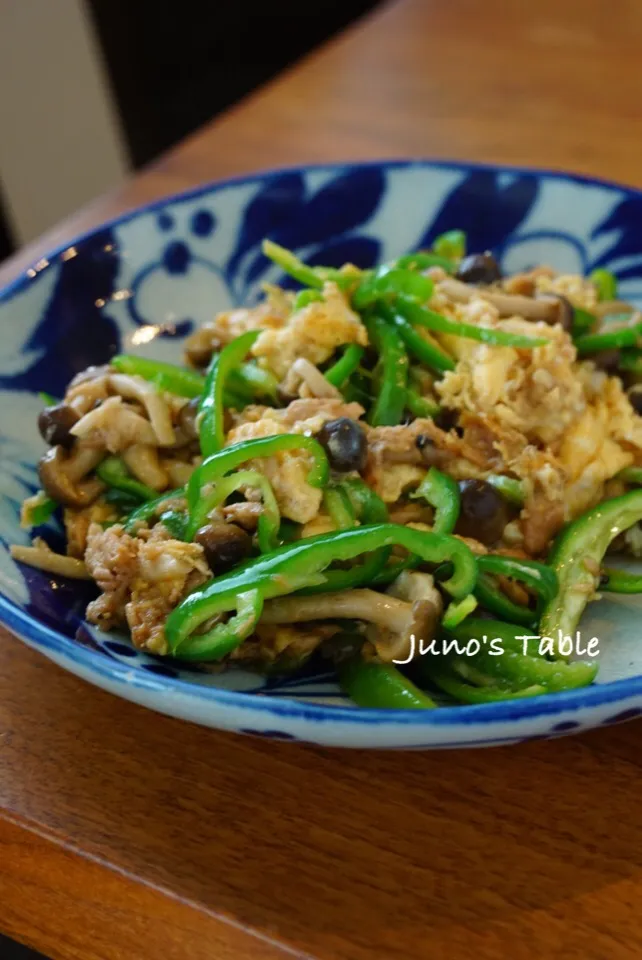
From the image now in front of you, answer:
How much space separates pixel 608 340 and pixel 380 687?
0.97m

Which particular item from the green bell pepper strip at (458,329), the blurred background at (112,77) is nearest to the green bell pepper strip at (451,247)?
A: the green bell pepper strip at (458,329)

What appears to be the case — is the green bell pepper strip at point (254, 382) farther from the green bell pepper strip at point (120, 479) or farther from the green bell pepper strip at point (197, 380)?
the green bell pepper strip at point (120, 479)

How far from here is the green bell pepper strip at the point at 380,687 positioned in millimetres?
1386

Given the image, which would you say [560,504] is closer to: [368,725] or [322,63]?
[368,725]

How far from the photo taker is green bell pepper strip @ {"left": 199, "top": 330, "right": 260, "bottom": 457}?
1.72m

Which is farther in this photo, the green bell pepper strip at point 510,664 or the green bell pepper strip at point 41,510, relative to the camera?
the green bell pepper strip at point 41,510

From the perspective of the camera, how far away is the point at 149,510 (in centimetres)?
171

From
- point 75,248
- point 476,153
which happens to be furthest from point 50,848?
point 476,153

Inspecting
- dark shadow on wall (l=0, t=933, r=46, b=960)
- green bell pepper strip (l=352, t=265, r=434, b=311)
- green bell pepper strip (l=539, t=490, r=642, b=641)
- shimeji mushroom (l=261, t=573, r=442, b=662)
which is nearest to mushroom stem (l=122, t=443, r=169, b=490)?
shimeji mushroom (l=261, t=573, r=442, b=662)

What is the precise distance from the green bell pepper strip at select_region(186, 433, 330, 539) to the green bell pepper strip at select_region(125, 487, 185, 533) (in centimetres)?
10

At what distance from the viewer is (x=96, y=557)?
5.35ft

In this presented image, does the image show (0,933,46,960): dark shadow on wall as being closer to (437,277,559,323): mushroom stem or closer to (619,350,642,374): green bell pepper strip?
(437,277,559,323): mushroom stem

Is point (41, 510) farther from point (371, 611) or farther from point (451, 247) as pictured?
point (451, 247)

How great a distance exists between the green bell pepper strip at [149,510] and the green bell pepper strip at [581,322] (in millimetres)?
924
